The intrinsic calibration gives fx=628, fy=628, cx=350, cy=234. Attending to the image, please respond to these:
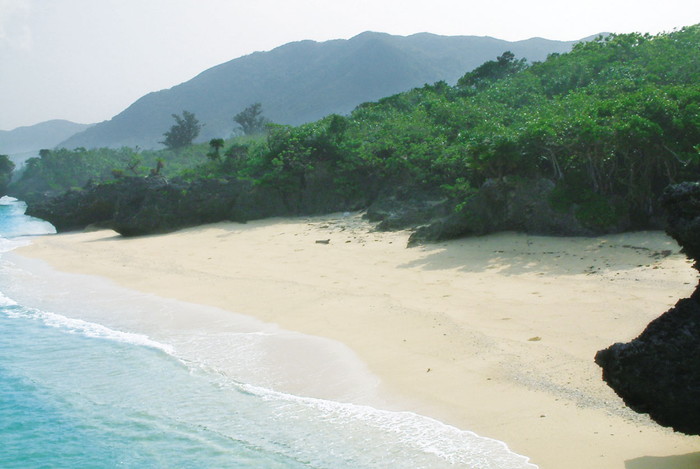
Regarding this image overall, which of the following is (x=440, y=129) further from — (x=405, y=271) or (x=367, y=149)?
(x=405, y=271)

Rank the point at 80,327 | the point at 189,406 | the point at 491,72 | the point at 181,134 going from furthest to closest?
the point at 181,134
the point at 491,72
the point at 80,327
the point at 189,406

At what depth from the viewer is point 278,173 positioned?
797 inches

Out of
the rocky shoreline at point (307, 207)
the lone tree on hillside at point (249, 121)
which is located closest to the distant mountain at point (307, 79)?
the lone tree on hillside at point (249, 121)

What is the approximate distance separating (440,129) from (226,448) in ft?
46.8

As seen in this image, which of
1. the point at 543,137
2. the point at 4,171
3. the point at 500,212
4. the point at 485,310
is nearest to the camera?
the point at 485,310

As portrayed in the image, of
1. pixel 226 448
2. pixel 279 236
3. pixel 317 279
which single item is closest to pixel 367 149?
pixel 279 236

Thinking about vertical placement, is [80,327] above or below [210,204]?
below

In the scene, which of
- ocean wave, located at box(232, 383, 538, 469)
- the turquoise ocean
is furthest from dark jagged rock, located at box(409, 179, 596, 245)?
ocean wave, located at box(232, 383, 538, 469)

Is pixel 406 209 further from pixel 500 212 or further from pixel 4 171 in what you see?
pixel 4 171

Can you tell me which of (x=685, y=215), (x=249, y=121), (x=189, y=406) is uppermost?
(x=249, y=121)

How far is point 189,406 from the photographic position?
19.3 feet

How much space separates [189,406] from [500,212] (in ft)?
24.9

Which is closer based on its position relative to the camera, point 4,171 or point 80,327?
point 80,327

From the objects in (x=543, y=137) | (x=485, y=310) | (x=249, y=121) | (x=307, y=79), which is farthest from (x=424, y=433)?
(x=307, y=79)
